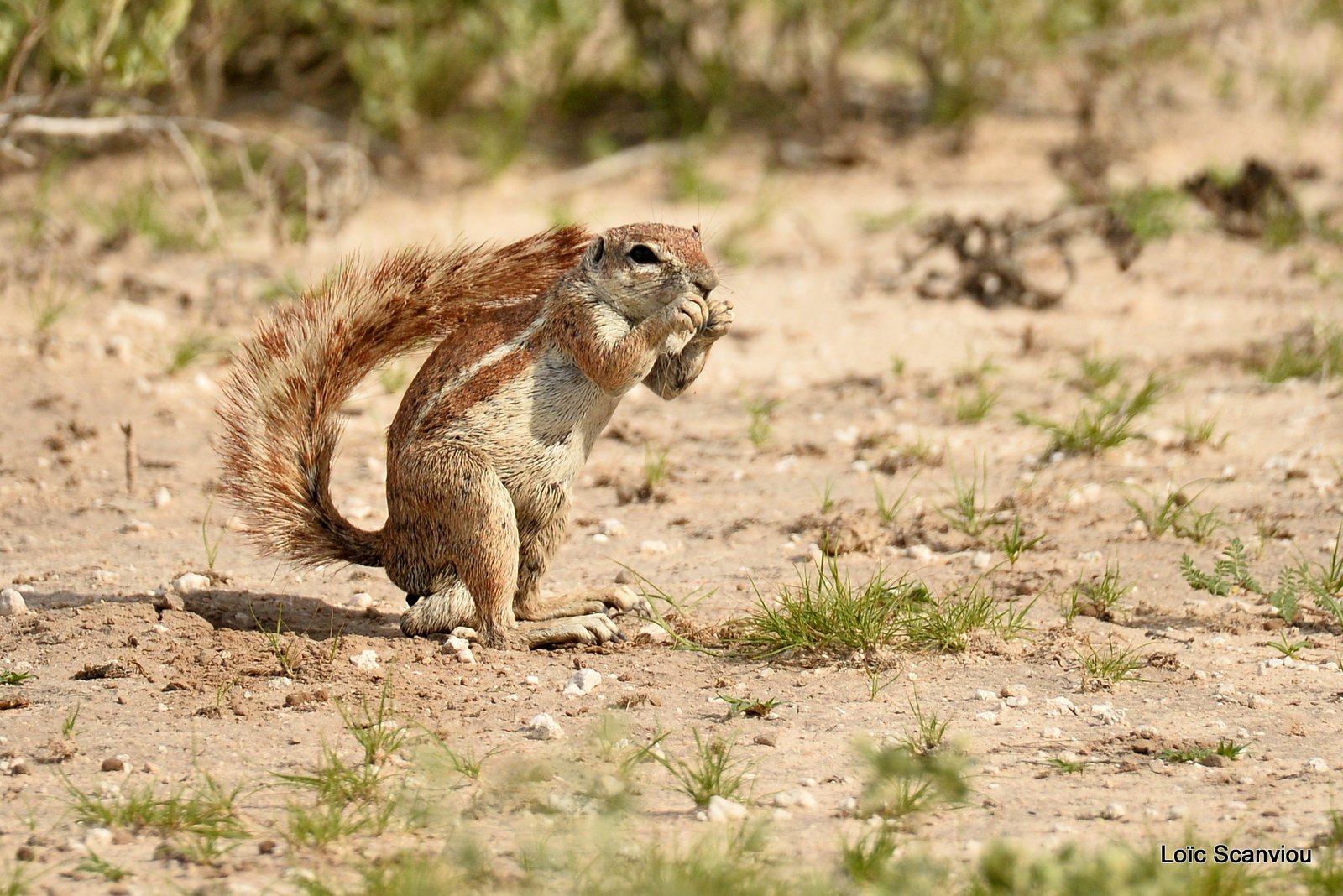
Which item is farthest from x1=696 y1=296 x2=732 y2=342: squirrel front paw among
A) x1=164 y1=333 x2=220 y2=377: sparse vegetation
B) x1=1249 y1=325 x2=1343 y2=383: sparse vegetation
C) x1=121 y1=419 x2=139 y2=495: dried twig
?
x1=1249 y1=325 x2=1343 y2=383: sparse vegetation

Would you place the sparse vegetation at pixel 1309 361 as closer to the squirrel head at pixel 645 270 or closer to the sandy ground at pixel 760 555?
the sandy ground at pixel 760 555

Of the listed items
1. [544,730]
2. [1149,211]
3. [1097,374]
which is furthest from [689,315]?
[1149,211]

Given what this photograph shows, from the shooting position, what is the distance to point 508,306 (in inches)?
180

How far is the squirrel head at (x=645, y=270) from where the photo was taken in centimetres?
424

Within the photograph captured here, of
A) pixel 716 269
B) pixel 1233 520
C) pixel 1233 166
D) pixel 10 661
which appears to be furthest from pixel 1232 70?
pixel 10 661

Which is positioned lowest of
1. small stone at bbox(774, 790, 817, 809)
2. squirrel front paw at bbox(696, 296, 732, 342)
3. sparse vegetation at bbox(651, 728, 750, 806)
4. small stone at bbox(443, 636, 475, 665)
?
small stone at bbox(774, 790, 817, 809)

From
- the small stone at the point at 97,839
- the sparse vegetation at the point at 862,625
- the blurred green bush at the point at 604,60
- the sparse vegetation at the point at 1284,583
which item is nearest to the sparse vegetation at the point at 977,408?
the sparse vegetation at the point at 1284,583

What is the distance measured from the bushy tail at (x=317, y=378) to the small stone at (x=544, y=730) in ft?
2.93

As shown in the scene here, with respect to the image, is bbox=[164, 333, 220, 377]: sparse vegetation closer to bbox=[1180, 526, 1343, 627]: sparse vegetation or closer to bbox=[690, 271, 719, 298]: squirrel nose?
bbox=[690, 271, 719, 298]: squirrel nose

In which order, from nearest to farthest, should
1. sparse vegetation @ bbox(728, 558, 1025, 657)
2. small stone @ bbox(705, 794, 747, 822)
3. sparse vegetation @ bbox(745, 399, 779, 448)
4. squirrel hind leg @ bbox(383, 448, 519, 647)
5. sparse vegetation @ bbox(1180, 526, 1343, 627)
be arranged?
1. small stone @ bbox(705, 794, 747, 822)
2. squirrel hind leg @ bbox(383, 448, 519, 647)
3. sparse vegetation @ bbox(728, 558, 1025, 657)
4. sparse vegetation @ bbox(1180, 526, 1343, 627)
5. sparse vegetation @ bbox(745, 399, 779, 448)

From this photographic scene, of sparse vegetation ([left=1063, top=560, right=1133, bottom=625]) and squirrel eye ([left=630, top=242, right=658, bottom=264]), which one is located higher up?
squirrel eye ([left=630, top=242, right=658, bottom=264])

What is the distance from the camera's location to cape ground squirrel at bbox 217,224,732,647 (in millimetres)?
4207

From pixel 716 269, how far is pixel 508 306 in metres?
0.63

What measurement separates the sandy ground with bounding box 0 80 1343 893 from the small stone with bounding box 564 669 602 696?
30 mm
